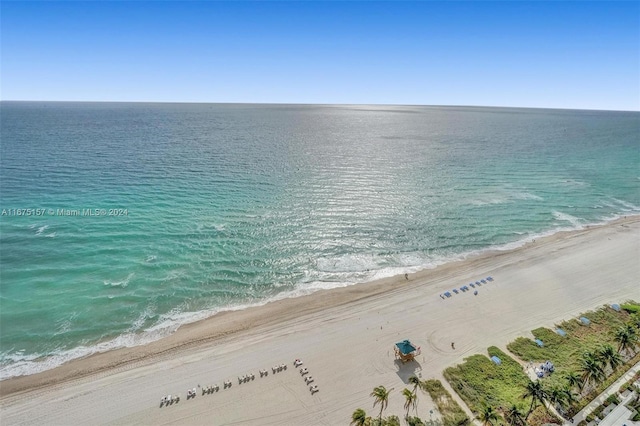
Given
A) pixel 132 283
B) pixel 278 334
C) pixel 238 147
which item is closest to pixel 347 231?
pixel 278 334

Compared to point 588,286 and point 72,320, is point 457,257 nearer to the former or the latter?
point 588,286

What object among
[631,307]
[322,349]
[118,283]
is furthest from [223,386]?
[631,307]

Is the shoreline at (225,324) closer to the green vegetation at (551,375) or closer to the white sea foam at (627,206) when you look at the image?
the green vegetation at (551,375)

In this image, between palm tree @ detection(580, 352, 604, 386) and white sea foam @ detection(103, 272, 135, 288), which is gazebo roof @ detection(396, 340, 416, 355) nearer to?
palm tree @ detection(580, 352, 604, 386)

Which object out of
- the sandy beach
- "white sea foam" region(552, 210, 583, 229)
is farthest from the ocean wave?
"white sea foam" region(552, 210, 583, 229)

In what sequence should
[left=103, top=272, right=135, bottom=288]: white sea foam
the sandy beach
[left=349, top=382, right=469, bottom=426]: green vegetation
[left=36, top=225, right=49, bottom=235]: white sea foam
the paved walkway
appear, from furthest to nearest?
[left=36, top=225, right=49, bottom=235]: white sea foam, [left=103, top=272, right=135, bottom=288]: white sea foam, the sandy beach, the paved walkway, [left=349, top=382, right=469, bottom=426]: green vegetation

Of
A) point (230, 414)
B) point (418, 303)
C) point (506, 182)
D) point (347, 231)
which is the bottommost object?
point (230, 414)
